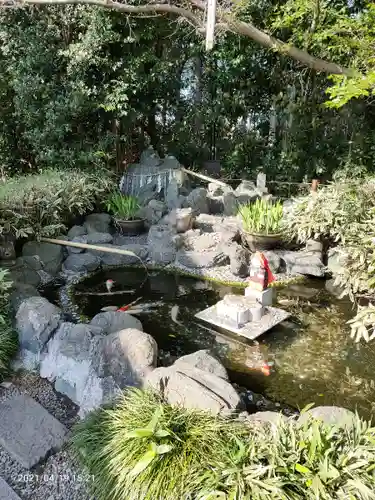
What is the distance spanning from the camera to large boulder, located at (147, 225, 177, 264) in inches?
281

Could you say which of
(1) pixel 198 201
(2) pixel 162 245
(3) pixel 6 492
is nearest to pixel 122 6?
(1) pixel 198 201

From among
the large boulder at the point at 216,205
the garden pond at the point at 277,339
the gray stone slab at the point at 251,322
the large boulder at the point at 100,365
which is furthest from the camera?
the large boulder at the point at 216,205

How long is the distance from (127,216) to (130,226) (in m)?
0.22

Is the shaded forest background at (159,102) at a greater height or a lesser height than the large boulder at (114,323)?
greater

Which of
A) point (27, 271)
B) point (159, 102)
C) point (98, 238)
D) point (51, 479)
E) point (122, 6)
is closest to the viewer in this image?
point (51, 479)

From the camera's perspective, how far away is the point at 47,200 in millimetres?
7023

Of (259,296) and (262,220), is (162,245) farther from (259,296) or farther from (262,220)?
(259,296)

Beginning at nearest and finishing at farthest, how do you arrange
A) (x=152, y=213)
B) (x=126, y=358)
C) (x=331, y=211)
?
1. (x=126, y=358)
2. (x=331, y=211)
3. (x=152, y=213)

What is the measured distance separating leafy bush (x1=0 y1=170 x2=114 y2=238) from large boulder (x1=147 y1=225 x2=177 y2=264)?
1.41 meters

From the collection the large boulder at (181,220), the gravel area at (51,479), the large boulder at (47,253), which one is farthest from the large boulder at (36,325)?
the large boulder at (181,220)

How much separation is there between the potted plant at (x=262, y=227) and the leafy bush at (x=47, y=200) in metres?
2.94

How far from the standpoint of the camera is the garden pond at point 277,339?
407 centimetres

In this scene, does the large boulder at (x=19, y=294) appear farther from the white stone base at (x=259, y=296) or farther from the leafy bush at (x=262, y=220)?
the leafy bush at (x=262, y=220)

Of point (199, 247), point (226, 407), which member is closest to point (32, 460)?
point (226, 407)
